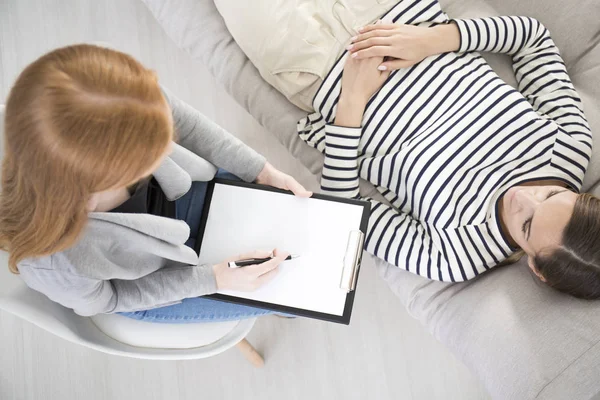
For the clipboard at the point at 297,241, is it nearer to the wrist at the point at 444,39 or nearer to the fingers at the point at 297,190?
the fingers at the point at 297,190

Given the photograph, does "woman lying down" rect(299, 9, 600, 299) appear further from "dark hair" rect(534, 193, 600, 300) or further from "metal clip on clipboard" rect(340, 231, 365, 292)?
"metal clip on clipboard" rect(340, 231, 365, 292)

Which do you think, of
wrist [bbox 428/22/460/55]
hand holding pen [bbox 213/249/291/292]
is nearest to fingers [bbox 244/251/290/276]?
hand holding pen [bbox 213/249/291/292]

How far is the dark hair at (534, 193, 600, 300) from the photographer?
828mm

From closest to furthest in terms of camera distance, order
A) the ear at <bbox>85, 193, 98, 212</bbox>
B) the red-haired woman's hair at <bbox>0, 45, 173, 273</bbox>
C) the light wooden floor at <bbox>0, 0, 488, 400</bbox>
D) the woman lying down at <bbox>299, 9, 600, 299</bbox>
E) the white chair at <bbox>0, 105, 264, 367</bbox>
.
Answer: the red-haired woman's hair at <bbox>0, 45, 173, 273</bbox>
the ear at <bbox>85, 193, 98, 212</bbox>
the white chair at <bbox>0, 105, 264, 367</bbox>
the woman lying down at <bbox>299, 9, 600, 299</bbox>
the light wooden floor at <bbox>0, 0, 488, 400</bbox>

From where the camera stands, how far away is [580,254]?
835 millimetres

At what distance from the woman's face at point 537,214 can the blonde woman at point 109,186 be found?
0.43m

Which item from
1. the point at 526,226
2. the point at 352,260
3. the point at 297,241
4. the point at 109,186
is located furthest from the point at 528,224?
the point at 109,186

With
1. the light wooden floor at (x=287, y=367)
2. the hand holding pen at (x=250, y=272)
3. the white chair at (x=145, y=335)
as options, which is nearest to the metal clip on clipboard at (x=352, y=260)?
the hand holding pen at (x=250, y=272)

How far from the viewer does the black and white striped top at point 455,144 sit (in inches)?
38.5

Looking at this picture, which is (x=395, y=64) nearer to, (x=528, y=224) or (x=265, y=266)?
(x=528, y=224)

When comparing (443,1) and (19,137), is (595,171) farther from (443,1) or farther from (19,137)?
(19,137)

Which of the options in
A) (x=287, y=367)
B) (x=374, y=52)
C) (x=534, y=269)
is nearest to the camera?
(x=534, y=269)

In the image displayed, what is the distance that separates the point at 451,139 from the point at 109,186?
0.73 metres

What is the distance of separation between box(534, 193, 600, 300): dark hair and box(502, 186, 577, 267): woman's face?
14mm
